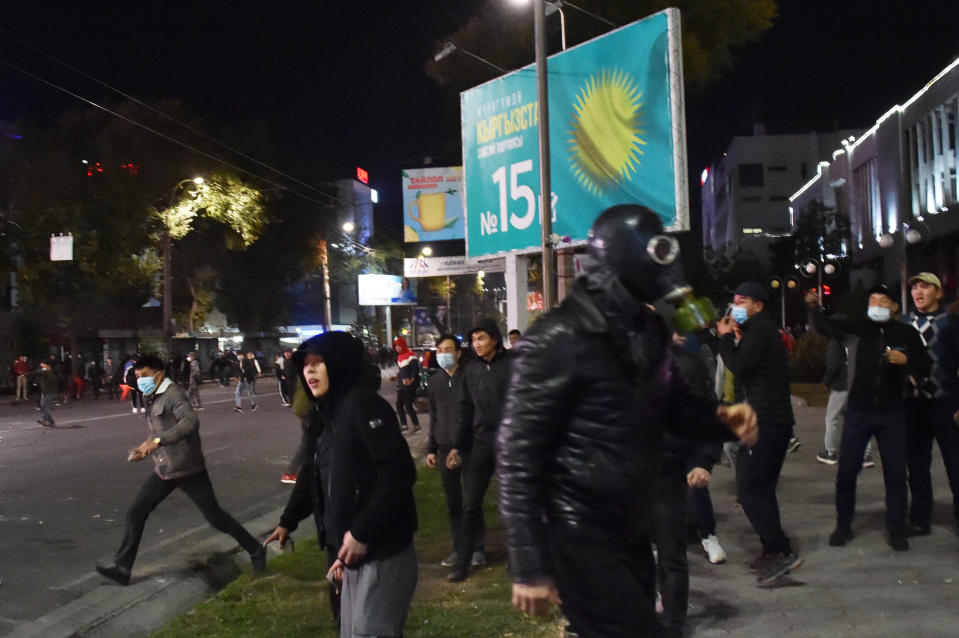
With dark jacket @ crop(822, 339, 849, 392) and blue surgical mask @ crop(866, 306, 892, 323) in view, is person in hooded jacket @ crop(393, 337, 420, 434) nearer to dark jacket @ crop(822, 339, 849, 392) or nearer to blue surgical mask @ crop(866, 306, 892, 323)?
dark jacket @ crop(822, 339, 849, 392)

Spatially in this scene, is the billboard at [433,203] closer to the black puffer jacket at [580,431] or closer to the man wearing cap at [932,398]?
the man wearing cap at [932,398]

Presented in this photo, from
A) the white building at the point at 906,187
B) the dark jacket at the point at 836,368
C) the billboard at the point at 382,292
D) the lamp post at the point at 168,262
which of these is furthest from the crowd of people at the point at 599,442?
the billboard at the point at 382,292

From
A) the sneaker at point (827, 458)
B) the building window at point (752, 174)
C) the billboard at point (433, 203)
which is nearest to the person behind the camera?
the sneaker at point (827, 458)

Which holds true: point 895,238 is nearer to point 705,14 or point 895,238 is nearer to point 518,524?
point 705,14

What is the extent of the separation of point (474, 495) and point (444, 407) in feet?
2.98

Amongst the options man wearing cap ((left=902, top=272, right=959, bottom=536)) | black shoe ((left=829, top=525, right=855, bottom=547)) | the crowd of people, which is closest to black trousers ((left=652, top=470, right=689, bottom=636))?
the crowd of people

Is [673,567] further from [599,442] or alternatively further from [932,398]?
[932,398]

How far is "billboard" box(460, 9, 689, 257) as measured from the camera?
1191 centimetres

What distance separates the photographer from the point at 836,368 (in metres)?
10.7

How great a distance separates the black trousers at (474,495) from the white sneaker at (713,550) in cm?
163

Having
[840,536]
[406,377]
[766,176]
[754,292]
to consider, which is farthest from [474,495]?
[766,176]

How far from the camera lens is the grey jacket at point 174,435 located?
6609 millimetres

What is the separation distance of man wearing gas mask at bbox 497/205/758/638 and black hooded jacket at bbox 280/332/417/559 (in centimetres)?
100

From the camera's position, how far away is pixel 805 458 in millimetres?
11484
